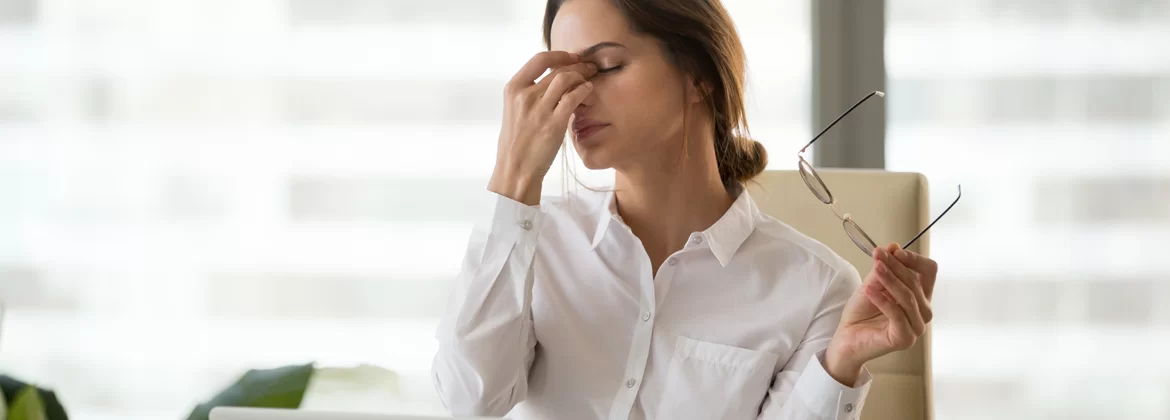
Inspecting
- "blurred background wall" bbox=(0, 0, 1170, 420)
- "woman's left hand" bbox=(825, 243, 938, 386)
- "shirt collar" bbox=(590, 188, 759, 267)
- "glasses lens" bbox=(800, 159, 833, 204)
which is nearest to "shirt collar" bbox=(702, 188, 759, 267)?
"shirt collar" bbox=(590, 188, 759, 267)

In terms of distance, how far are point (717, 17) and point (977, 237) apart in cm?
103

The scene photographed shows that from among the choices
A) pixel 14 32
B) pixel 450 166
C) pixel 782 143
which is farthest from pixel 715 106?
pixel 14 32

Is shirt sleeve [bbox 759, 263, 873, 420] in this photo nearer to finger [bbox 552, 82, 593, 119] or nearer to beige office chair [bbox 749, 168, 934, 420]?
beige office chair [bbox 749, 168, 934, 420]

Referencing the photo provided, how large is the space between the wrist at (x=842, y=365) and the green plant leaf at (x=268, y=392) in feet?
2.32

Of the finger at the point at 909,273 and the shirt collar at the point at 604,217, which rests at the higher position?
the shirt collar at the point at 604,217

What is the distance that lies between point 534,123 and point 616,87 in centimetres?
12

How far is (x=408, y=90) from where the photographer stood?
2.11m

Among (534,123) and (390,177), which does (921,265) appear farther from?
(390,177)

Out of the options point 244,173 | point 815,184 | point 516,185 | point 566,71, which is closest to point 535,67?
point 566,71

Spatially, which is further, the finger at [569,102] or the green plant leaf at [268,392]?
the finger at [569,102]

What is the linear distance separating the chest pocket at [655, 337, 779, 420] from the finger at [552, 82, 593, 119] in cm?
35

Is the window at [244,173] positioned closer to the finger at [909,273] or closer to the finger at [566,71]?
the finger at [566,71]

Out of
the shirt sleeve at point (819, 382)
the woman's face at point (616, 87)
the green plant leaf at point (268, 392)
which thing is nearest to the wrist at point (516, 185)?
the woman's face at point (616, 87)

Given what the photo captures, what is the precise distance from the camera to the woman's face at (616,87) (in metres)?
1.20
